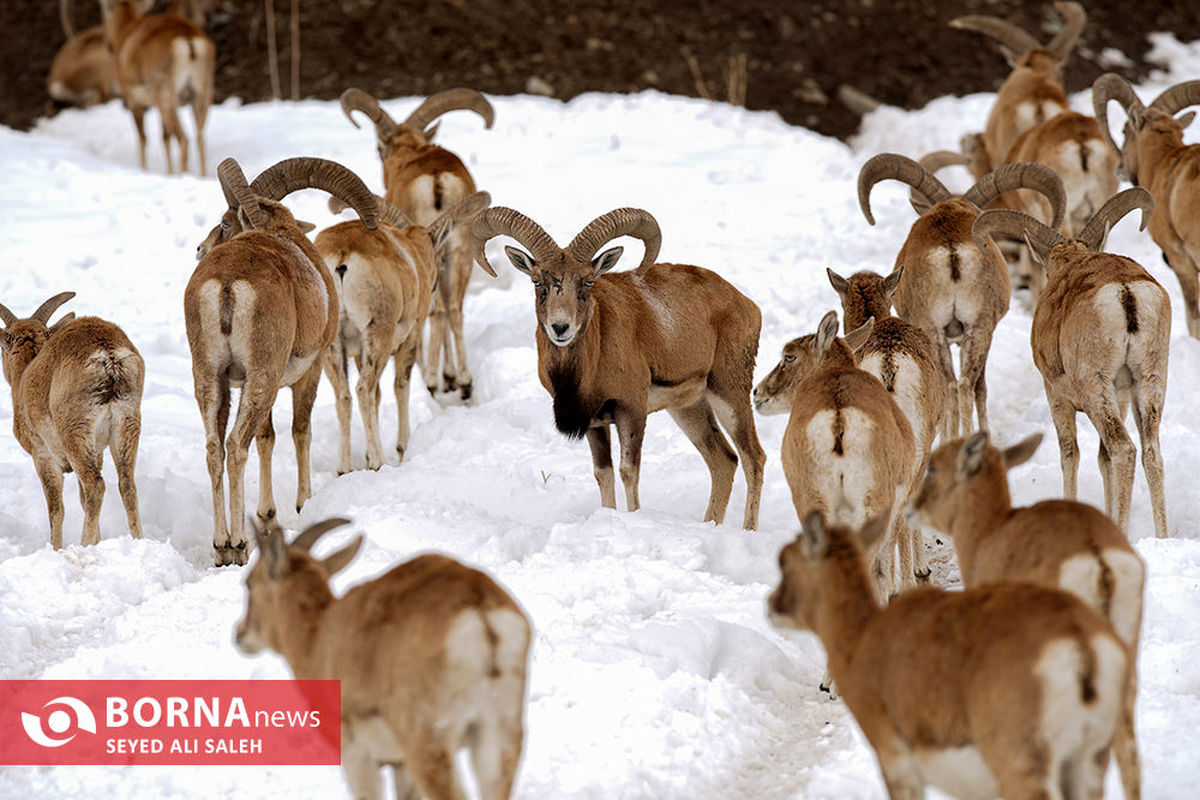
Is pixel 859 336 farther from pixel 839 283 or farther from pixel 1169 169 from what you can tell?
pixel 1169 169

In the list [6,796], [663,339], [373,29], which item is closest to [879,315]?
[663,339]

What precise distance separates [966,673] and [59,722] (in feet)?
13.6

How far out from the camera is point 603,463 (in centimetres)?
944

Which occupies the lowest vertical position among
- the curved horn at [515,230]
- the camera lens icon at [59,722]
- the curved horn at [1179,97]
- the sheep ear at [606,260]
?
the camera lens icon at [59,722]

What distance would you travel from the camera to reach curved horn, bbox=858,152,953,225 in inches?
434

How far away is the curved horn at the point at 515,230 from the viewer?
30.3 ft

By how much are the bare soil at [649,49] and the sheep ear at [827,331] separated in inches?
555

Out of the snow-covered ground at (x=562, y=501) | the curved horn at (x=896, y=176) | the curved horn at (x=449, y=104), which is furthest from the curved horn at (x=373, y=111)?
the curved horn at (x=896, y=176)

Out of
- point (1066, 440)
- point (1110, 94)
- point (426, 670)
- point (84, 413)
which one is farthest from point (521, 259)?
point (1110, 94)

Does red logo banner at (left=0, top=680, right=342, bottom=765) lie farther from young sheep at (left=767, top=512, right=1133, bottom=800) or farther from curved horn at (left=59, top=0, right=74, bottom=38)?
curved horn at (left=59, top=0, right=74, bottom=38)

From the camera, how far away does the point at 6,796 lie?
19.5 ft

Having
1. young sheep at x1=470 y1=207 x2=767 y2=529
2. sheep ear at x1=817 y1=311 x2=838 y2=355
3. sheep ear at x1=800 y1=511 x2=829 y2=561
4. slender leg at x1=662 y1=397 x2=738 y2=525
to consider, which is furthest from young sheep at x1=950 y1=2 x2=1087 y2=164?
sheep ear at x1=800 y1=511 x2=829 y2=561

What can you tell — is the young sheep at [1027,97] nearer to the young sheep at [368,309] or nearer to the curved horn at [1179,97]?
the curved horn at [1179,97]

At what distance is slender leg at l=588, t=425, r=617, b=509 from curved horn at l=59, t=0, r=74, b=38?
17.4 meters
